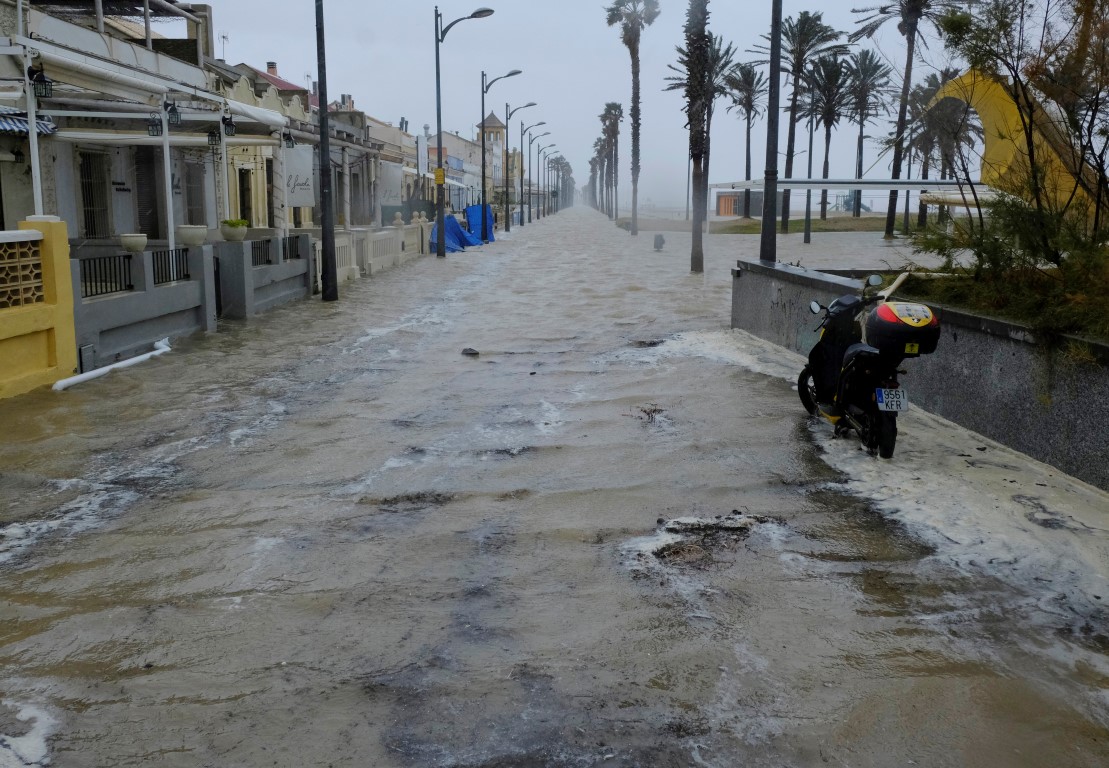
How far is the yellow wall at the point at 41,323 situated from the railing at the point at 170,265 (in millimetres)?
2537

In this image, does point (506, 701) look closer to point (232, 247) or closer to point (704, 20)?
point (232, 247)

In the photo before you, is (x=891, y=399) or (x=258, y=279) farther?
(x=258, y=279)

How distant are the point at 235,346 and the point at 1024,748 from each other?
11.4 meters

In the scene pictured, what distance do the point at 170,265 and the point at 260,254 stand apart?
403 cm

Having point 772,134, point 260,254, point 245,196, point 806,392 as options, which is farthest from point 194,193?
point 806,392

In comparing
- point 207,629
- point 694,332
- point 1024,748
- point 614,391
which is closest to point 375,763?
point 207,629

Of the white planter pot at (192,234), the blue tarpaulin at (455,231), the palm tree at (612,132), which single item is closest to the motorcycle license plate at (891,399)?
the white planter pot at (192,234)

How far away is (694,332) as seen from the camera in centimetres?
1470

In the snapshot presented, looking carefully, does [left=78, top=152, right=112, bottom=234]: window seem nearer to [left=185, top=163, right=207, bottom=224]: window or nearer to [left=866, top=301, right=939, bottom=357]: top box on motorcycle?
[left=185, top=163, right=207, bottom=224]: window

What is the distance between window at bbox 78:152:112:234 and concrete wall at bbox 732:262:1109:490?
53.9ft

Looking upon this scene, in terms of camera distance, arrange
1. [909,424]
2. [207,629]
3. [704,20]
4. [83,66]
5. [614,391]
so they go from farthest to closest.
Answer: [704,20]
[83,66]
[614,391]
[909,424]
[207,629]

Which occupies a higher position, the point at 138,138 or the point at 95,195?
the point at 138,138

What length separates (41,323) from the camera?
32.2 ft

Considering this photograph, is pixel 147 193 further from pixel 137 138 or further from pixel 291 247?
pixel 137 138
